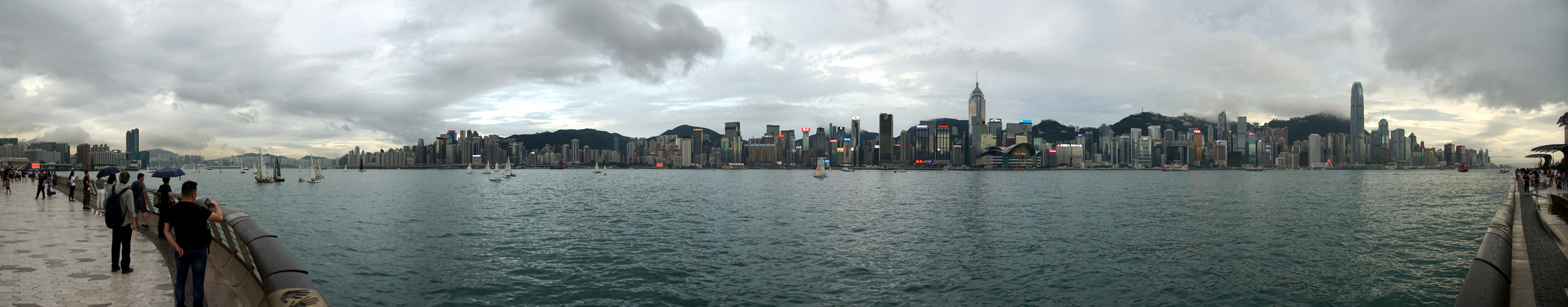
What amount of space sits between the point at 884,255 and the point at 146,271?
1714 centimetres

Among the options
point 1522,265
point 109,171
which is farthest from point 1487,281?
point 109,171

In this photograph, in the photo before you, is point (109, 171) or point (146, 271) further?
point (109, 171)

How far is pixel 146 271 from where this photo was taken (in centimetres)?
1049

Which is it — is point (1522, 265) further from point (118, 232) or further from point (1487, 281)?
point (118, 232)

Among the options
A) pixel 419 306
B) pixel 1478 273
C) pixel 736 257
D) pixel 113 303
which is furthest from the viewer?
pixel 736 257

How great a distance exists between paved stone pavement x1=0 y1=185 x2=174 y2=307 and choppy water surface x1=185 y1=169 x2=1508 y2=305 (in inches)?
145

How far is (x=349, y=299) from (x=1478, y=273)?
18.2m

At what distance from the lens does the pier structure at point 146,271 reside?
6.22m

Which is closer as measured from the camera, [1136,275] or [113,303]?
[113,303]

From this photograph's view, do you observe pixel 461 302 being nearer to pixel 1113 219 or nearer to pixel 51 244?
pixel 51 244

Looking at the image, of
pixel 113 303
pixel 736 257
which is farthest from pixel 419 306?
pixel 736 257

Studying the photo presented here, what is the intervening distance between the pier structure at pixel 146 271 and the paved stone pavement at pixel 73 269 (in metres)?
0.01

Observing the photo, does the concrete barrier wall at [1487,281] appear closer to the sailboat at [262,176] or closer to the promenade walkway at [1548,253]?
the promenade walkway at [1548,253]

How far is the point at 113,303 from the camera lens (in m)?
8.41
